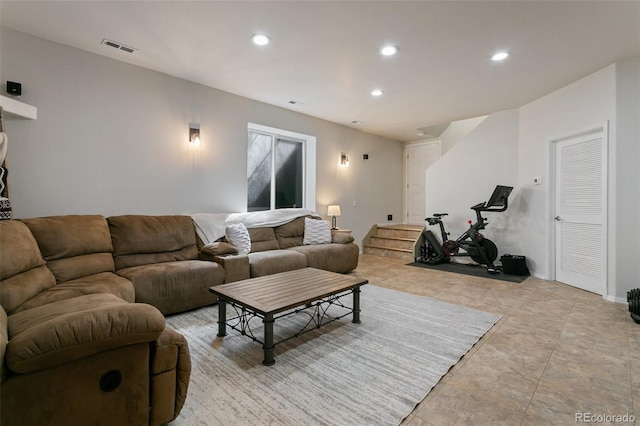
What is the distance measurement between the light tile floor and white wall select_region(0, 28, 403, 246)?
3.60 meters

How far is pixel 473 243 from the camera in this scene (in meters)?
5.20

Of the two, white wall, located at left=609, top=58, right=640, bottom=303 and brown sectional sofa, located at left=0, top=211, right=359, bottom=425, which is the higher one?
white wall, located at left=609, top=58, right=640, bottom=303

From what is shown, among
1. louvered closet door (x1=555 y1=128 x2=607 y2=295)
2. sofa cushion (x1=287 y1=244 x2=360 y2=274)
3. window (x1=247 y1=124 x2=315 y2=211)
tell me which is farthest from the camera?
window (x1=247 y1=124 x2=315 y2=211)

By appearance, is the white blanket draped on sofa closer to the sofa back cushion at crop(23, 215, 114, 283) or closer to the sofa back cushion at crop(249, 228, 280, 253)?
the sofa back cushion at crop(249, 228, 280, 253)

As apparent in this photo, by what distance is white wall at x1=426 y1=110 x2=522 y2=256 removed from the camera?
5.17 m

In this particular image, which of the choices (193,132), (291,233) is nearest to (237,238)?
(291,233)

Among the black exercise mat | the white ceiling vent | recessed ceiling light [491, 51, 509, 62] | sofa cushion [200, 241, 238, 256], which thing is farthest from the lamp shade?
the white ceiling vent

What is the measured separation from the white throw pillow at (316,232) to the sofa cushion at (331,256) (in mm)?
182

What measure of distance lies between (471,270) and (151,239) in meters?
4.91

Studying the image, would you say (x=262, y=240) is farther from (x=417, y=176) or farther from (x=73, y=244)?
(x=417, y=176)

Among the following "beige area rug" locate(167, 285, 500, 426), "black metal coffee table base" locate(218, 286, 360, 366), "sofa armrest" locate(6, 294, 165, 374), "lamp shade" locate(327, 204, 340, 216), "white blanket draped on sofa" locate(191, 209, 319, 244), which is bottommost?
"beige area rug" locate(167, 285, 500, 426)

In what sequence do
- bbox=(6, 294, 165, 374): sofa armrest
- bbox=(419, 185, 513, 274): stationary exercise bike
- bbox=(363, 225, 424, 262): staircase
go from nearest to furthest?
1. bbox=(6, 294, 165, 374): sofa armrest
2. bbox=(419, 185, 513, 274): stationary exercise bike
3. bbox=(363, 225, 424, 262): staircase

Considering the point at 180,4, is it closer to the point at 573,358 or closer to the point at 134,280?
the point at 134,280

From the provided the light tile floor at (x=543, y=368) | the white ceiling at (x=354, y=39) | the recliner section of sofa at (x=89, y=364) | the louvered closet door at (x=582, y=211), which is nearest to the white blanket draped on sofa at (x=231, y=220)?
the white ceiling at (x=354, y=39)
